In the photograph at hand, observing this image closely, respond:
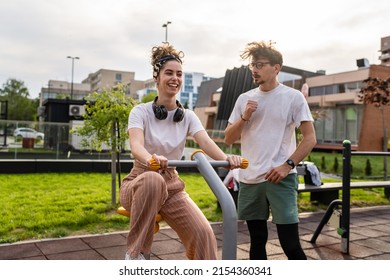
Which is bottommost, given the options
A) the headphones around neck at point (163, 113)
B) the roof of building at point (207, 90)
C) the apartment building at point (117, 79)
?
the headphones around neck at point (163, 113)

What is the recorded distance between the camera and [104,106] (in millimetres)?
6148

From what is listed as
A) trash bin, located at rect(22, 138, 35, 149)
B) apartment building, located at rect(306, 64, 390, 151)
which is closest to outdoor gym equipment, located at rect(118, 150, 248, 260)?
trash bin, located at rect(22, 138, 35, 149)

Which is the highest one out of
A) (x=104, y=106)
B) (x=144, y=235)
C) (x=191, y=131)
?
(x=104, y=106)

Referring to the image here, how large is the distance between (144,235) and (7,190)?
5871mm

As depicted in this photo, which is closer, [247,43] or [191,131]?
[191,131]

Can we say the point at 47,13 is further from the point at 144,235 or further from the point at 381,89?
the point at 381,89

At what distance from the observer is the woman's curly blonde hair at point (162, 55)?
7.63ft

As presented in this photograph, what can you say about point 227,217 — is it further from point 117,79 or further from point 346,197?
point 117,79

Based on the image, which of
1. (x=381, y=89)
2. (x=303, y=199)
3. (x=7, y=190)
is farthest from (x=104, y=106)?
(x=381, y=89)

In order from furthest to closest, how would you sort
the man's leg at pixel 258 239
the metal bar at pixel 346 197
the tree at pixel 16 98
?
the tree at pixel 16 98
the metal bar at pixel 346 197
the man's leg at pixel 258 239

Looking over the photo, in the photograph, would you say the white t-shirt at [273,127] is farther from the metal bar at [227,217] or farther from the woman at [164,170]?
the metal bar at [227,217]

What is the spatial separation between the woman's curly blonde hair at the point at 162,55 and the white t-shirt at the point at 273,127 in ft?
1.72

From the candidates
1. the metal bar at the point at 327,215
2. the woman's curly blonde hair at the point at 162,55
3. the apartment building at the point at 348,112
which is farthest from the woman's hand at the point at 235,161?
the apartment building at the point at 348,112

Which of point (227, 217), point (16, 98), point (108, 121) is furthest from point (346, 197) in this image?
point (16, 98)
